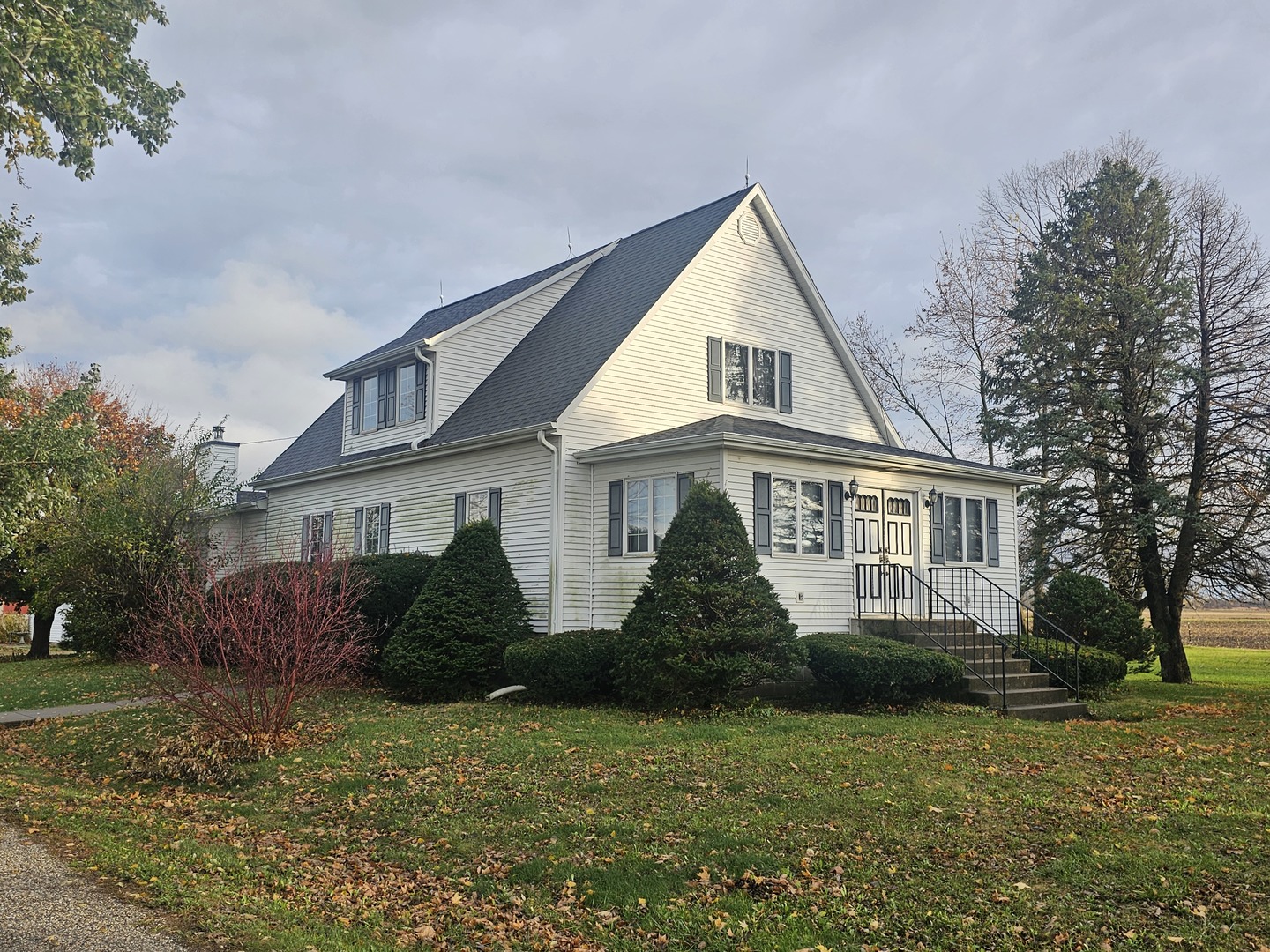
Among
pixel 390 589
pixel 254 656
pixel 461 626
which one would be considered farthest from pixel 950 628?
pixel 254 656

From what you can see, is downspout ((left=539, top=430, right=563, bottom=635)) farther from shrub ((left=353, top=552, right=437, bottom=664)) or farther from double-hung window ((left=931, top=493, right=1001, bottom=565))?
double-hung window ((left=931, top=493, right=1001, bottom=565))

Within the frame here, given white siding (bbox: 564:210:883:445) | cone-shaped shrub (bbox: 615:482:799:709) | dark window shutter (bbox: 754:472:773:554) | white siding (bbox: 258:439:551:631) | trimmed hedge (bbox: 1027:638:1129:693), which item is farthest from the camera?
white siding (bbox: 564:210:883:445)

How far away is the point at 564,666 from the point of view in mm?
14648

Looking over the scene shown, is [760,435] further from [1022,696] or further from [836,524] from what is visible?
[1022,696]

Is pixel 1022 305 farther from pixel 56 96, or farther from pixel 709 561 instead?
pixel 56 96

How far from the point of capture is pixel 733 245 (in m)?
20.4

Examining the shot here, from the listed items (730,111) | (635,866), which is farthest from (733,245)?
(635,866)

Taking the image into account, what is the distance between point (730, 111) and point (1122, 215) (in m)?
11.2

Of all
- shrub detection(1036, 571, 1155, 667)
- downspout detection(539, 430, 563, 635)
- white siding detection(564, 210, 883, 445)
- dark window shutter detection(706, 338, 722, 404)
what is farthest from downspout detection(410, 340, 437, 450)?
shrub detection(1036, 571, 1155, 667)

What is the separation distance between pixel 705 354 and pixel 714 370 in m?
0.37

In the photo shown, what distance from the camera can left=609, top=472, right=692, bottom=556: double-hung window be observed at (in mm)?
16422

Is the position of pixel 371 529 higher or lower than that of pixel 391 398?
lower

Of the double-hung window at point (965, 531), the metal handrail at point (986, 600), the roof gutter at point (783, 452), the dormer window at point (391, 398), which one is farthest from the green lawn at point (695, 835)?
the dormer window at point (391, 398)

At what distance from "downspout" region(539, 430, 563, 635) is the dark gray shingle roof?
0.75 metres
